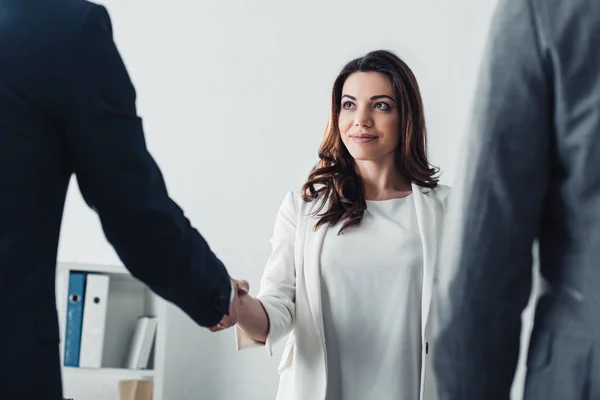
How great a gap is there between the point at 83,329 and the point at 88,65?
6.29 ft

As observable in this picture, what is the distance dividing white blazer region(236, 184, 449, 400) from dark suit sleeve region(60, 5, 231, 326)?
0.72 metres

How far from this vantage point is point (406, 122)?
222 cm

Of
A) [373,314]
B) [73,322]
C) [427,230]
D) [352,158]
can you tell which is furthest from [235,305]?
[73,322]

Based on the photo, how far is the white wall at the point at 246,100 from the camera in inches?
121

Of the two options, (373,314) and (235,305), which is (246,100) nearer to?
(373,314)

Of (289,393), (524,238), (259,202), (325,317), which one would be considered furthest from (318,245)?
(524,238)

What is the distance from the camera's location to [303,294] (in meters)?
2.05

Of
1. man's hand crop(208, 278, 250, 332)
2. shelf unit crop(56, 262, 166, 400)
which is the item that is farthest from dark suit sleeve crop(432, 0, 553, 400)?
shelf unit crop(56, 262, 166, 400)

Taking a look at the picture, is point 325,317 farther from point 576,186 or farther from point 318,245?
point 576,186

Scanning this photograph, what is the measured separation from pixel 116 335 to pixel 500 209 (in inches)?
96.3

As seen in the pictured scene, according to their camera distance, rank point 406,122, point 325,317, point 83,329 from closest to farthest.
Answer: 1. point 325,317
2. point 406,122
3. point 83,329

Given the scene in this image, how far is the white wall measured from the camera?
10.1 ft

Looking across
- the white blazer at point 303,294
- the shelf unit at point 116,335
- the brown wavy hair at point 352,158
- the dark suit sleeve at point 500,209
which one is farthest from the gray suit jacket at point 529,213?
the shelf unit at point 116,335

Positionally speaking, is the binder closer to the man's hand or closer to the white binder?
the white binder
